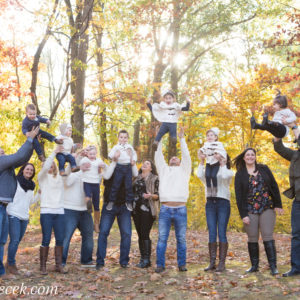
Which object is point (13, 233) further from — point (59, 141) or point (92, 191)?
point (59, 141)

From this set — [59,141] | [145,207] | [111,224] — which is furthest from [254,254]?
[59,141]

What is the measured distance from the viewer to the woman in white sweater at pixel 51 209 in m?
6.96

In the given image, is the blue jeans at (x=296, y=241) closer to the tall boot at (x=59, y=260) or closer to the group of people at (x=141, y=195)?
the group of people at (x=141, y=195)

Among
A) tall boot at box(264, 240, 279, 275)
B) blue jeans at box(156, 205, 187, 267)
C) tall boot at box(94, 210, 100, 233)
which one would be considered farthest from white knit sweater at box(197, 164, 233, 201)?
tall boot at box(94, 210, 100, 233)

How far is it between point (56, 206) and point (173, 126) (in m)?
2.79

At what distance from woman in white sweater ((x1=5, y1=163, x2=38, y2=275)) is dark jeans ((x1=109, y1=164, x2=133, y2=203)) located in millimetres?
1579

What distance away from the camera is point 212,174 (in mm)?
7020

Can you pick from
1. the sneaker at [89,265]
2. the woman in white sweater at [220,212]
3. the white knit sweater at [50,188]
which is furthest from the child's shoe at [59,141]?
the woman in white sweater at [220,212]

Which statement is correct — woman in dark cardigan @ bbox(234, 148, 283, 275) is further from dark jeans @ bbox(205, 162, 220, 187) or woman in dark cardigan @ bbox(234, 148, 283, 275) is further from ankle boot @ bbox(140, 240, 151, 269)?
ankle boot @ bbox(140, 240, 151, 269)

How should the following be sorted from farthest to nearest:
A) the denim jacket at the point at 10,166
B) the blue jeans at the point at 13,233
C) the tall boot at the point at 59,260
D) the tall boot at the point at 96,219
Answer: the tall boot at the point at 96,219 → the tall boot at the point at 59,260 → the blue jeans at the point at 13,233 → the denim jacket at the point at 10,166

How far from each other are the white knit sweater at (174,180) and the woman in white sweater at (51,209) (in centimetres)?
193

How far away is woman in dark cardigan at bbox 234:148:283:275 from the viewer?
20.7 feet

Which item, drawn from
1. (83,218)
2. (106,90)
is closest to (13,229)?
(83,218)

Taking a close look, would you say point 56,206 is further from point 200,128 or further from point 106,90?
point 106,90
